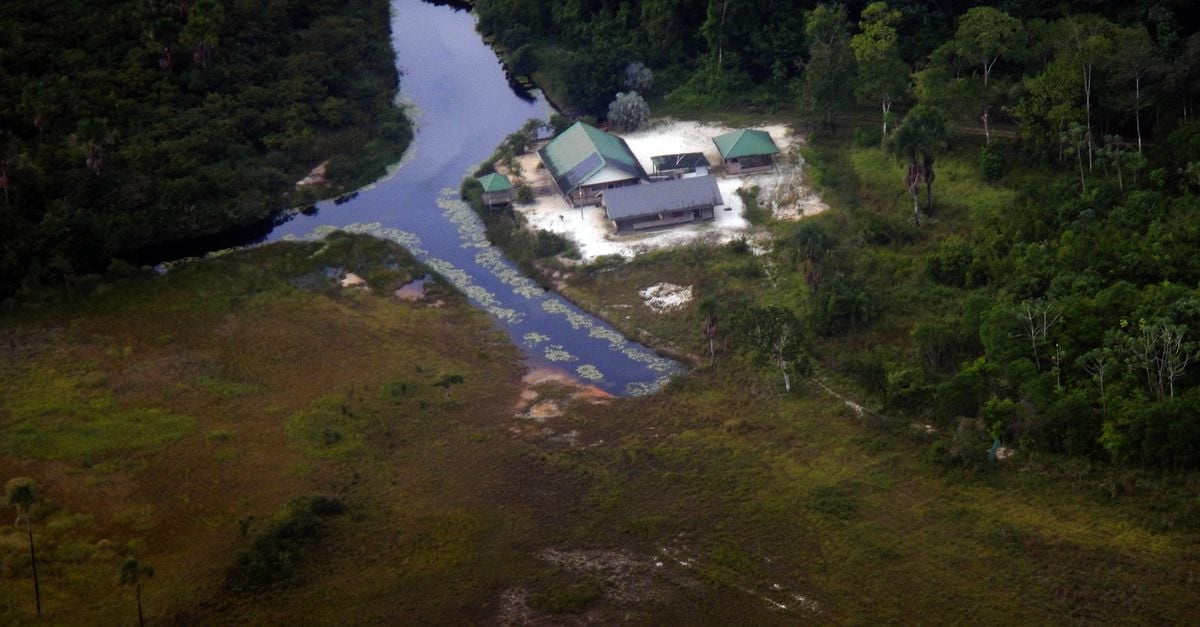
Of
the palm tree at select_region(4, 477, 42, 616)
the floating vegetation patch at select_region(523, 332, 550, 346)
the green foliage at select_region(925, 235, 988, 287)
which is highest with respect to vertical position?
the green foliage at select_region(925, 235, 988, 287)

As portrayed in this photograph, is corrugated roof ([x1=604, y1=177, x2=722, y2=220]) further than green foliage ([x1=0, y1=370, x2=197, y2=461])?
Yes

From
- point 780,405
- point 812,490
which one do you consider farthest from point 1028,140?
point 812,490

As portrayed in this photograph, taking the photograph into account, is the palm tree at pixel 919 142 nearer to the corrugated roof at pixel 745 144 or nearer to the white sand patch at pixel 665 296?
the corrugated roof at pixel 745 144

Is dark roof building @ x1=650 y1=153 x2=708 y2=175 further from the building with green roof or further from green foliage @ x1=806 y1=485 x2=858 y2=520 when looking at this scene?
green foliage @ x1=806 y1=485 x2=858 y2=520

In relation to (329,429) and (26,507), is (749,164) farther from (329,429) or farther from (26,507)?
(26,507)

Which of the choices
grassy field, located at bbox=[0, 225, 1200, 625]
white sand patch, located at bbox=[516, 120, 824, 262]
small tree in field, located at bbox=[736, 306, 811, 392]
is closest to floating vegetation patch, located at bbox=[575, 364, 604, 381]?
grassy field, located at bbox=[0, 225, 1200, 625]

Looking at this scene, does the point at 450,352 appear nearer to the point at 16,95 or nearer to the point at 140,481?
the point at 140,481

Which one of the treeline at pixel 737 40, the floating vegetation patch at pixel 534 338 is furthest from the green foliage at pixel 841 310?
the treeline at pixel 737 40
